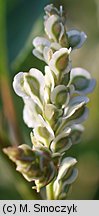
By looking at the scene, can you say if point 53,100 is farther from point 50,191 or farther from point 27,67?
point 27,67

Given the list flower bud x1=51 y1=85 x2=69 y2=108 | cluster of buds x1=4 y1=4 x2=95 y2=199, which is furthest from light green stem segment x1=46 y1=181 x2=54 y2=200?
flower bud x1=51 y1=85 x2=69 y2=108

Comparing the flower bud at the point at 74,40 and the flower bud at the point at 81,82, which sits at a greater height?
the flower bud at the point at 74,40

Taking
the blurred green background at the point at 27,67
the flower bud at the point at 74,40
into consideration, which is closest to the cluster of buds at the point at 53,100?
the flower bud at the point at 74,40

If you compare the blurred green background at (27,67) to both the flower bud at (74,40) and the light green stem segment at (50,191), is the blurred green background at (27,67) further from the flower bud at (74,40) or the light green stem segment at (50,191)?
the flower bud at (74,40)

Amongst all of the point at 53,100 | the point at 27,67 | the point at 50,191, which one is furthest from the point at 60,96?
the point at 27,67

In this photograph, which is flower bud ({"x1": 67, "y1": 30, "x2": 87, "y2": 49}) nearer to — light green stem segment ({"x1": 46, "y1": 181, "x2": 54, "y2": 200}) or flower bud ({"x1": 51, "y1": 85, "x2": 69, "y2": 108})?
flower bud ({"x1": 51, "y1": 85, "x2": 69, "y2": 108})

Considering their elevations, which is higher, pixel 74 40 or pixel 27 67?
pixel 27 67
